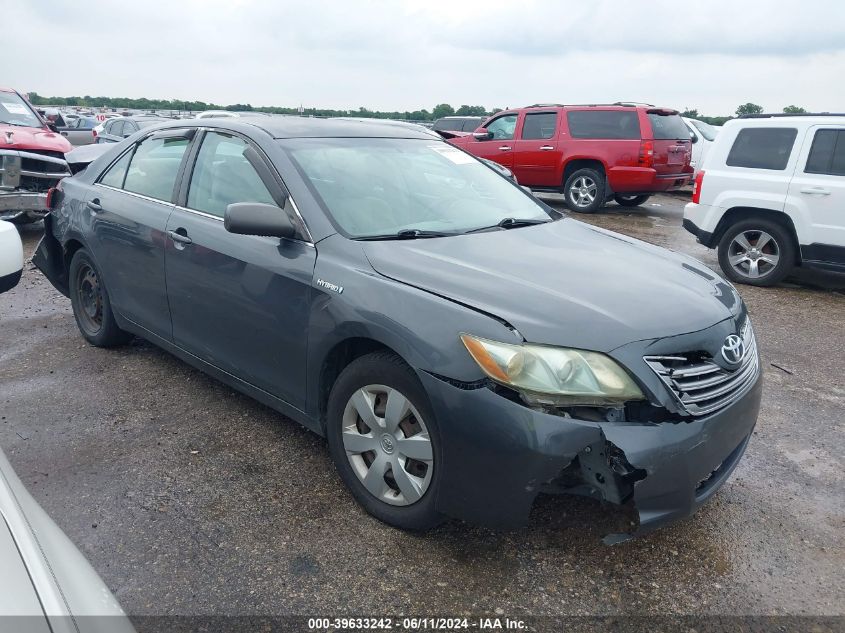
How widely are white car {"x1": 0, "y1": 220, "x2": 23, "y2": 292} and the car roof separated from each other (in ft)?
4.96

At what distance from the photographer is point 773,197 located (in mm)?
7195

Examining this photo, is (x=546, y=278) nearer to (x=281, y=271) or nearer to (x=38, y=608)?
(x=281, y=271)

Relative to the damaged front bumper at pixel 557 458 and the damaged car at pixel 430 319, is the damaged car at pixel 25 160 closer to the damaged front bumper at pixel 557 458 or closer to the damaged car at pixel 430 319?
the damaged car at pixel 430 319

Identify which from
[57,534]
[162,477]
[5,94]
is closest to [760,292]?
[162,477]

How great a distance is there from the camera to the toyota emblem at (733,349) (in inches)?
104

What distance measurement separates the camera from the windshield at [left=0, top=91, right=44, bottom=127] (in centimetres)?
950

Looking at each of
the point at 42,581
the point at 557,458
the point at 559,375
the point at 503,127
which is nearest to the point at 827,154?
the point at 559,375

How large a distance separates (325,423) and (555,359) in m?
1.21

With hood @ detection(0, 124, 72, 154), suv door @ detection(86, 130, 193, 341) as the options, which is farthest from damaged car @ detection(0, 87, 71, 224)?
suv door @ detection(86, 130, 193, 341)

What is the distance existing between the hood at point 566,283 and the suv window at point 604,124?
9148 millimetres

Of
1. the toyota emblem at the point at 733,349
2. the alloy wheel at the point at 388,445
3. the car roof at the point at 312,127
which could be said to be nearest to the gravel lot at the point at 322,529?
the alloy wheel at the point at 388,445

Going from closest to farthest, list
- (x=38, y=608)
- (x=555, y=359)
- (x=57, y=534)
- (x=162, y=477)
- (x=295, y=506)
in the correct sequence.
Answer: (x=38, y=608)
(x=57, y=534)
(x=555, y=359)
(x=295, y=506)
(x=162, y=477)

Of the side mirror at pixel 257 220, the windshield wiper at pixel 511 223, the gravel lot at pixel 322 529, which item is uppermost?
the side mirror at pixel 257 220

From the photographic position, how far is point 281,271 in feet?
10.2
